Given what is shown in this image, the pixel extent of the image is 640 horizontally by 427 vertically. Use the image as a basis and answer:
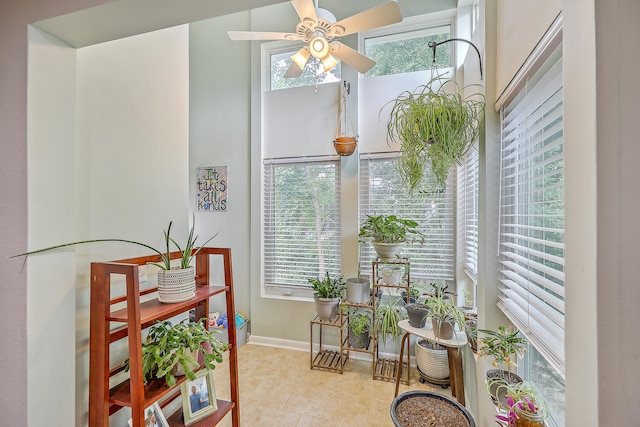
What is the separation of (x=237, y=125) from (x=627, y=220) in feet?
11.2

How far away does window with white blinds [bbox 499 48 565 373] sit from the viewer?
1.01 m

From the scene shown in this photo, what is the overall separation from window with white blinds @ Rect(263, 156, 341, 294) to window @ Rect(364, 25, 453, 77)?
1.16 m

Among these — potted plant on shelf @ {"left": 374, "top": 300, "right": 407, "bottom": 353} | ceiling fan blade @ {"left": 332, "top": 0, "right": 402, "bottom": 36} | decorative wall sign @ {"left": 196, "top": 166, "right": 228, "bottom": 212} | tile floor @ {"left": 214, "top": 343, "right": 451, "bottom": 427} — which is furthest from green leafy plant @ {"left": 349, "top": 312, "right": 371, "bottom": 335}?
ceiling fan blade @ {"left": 332, "top": 0, "right": 402, "bottom": 36}

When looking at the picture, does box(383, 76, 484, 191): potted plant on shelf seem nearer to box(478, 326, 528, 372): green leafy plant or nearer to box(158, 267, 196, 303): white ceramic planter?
box(478, 326, 528, 372): green leafy plant

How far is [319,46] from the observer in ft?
6.61

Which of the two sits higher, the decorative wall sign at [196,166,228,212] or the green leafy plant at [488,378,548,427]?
the decorative wall sign at [196,166,228,212]

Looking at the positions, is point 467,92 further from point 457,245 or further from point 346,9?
point 346,9

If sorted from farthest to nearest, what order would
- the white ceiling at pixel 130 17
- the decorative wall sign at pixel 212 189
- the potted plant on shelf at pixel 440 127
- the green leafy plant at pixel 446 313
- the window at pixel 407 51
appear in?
the decorative wall sign at pixel 212 189
the window at pixel 407 51
the green leafy plant at pixel 446 313
the potted plant on shelf at pixel 440 127
the white ceiling at pixel 130 17

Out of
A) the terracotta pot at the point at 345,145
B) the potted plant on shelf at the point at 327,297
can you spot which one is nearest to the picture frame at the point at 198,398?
the potted plant on shelf at the point at 327,297

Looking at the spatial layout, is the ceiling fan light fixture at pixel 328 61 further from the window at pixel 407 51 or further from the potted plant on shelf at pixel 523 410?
the potted plant on shelf at pixel 523 410

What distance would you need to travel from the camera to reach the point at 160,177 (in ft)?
5.21

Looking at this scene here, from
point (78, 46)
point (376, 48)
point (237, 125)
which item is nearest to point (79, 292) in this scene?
point (78, 46)

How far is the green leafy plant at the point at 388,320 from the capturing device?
2492 millimetres

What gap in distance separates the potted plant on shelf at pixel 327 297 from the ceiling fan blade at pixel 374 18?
2.09 metres
